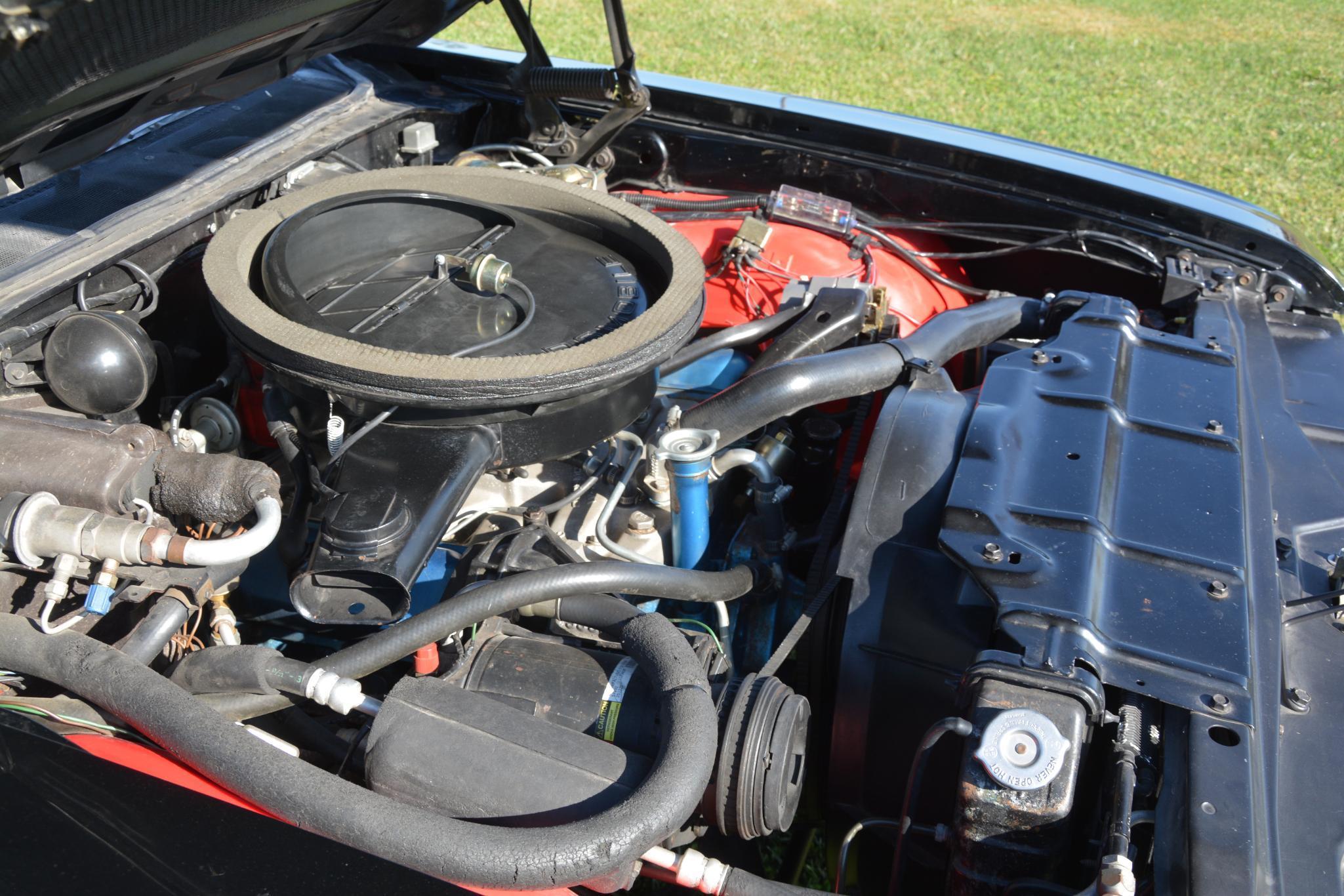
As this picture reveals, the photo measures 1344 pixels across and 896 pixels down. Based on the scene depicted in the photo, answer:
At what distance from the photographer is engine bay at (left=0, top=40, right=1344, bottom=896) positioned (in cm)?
114

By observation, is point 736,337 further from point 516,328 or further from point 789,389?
point 516,328

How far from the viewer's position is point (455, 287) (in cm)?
166

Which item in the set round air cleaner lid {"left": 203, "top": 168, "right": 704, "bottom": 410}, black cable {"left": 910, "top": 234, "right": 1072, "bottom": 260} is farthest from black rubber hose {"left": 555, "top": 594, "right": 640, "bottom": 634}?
black cable {"left": 910, "top": 234, "right": 1072, "bottom": 260}

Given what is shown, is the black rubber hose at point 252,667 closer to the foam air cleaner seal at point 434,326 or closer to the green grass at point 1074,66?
the foam air cleaner seal at point 434,326

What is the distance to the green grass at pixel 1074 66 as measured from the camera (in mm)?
6723

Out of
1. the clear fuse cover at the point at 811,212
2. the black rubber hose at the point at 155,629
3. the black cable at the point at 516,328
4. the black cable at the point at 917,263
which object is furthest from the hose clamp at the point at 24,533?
the black cable at the point at 917,263

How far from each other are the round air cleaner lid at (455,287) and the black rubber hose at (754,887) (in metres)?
0.66

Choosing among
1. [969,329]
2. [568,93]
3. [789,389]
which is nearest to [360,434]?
[789,389]

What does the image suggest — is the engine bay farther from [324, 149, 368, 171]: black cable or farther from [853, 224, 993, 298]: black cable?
[853, 224, 993, 298]: black cable

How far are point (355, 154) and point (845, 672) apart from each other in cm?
156

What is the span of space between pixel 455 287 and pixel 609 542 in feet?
1.62

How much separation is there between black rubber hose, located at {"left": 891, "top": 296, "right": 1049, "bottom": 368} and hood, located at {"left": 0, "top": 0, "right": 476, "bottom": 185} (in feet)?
3.81

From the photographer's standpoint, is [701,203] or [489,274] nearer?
[489,274]

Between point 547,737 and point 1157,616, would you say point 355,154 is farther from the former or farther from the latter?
point 1157,616
